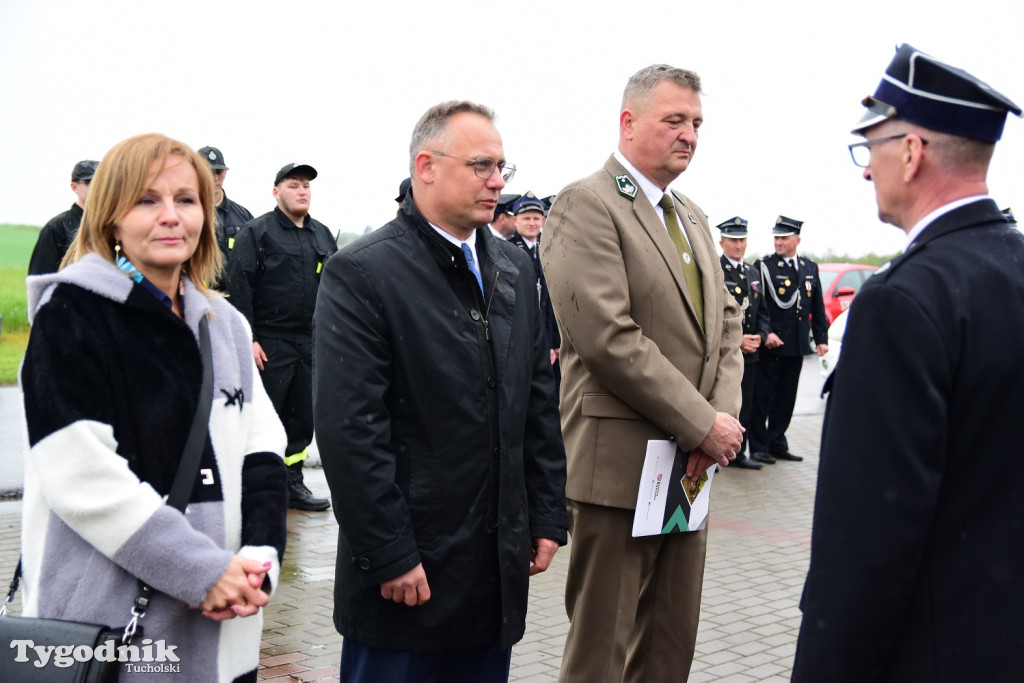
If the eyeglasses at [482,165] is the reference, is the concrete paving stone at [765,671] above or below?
below

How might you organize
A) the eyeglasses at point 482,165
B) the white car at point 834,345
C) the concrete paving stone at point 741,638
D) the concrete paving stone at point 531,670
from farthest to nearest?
1. the concrete paving stone at point 741,638
2. the concrete paving stone at point 531,670
3. the eyeglasses at point 482,165
4. the white car at point 834,345

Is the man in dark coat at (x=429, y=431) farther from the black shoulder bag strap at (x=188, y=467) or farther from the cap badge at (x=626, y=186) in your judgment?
the cap badge at (x=626, y=186)

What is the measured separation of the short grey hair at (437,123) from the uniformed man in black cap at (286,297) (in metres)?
4.16

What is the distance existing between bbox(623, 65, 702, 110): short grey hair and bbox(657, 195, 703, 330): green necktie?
39cm

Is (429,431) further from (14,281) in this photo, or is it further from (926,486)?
(14,281)

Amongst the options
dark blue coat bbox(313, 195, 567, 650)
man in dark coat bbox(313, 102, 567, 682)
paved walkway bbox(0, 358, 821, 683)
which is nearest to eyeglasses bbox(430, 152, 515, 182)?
man in dark coat bbox(313, 102, 567, 682)

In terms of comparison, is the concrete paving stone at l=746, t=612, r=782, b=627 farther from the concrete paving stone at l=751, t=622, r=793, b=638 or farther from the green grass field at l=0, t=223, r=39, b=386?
the green grass field at l=0, t=223, r=39, b=386

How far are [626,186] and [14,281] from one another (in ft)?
28.8

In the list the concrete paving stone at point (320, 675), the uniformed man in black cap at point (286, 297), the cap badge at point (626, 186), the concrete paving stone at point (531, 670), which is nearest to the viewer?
the cap badge at point (626, 186)

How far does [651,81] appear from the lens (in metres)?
3.76

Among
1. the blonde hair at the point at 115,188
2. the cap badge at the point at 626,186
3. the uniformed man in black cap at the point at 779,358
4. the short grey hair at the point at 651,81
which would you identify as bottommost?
the uniformed man in black cap at the point at 779,358

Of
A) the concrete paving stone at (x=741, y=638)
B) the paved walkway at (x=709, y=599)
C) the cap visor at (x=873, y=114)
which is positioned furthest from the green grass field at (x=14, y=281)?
the cap visor at (x=873, y=114)

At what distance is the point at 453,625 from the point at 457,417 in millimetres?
593

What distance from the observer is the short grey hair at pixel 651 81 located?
3.75 metres
